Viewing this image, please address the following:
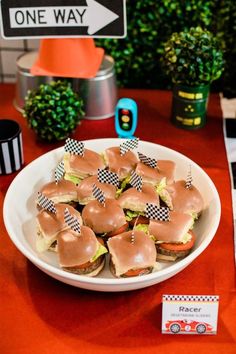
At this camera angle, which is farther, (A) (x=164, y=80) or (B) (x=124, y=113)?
(A) (x=164, y=80)

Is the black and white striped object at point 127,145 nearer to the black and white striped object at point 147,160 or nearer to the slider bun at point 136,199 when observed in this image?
the black and white striped object at point 147,160

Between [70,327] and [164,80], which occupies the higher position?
[164,80]

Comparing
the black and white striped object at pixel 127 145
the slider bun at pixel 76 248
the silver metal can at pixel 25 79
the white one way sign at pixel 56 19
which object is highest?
the white one way sign at pixel 56 19

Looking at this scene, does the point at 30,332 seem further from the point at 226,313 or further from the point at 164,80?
the point at 164,80

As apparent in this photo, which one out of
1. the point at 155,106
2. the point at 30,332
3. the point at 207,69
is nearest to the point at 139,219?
the point at 30,332

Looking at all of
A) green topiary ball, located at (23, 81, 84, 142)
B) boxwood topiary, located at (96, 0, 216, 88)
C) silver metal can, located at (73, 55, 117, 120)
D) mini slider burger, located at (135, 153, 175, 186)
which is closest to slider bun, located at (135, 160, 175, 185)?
mini slider burger, located at (135, 153, 175, 186)

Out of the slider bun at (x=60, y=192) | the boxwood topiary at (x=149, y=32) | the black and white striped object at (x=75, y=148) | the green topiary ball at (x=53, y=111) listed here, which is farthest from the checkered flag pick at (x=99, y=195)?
the boxwood topiary at (x=149, y=32)

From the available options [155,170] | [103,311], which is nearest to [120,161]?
[155,170]
